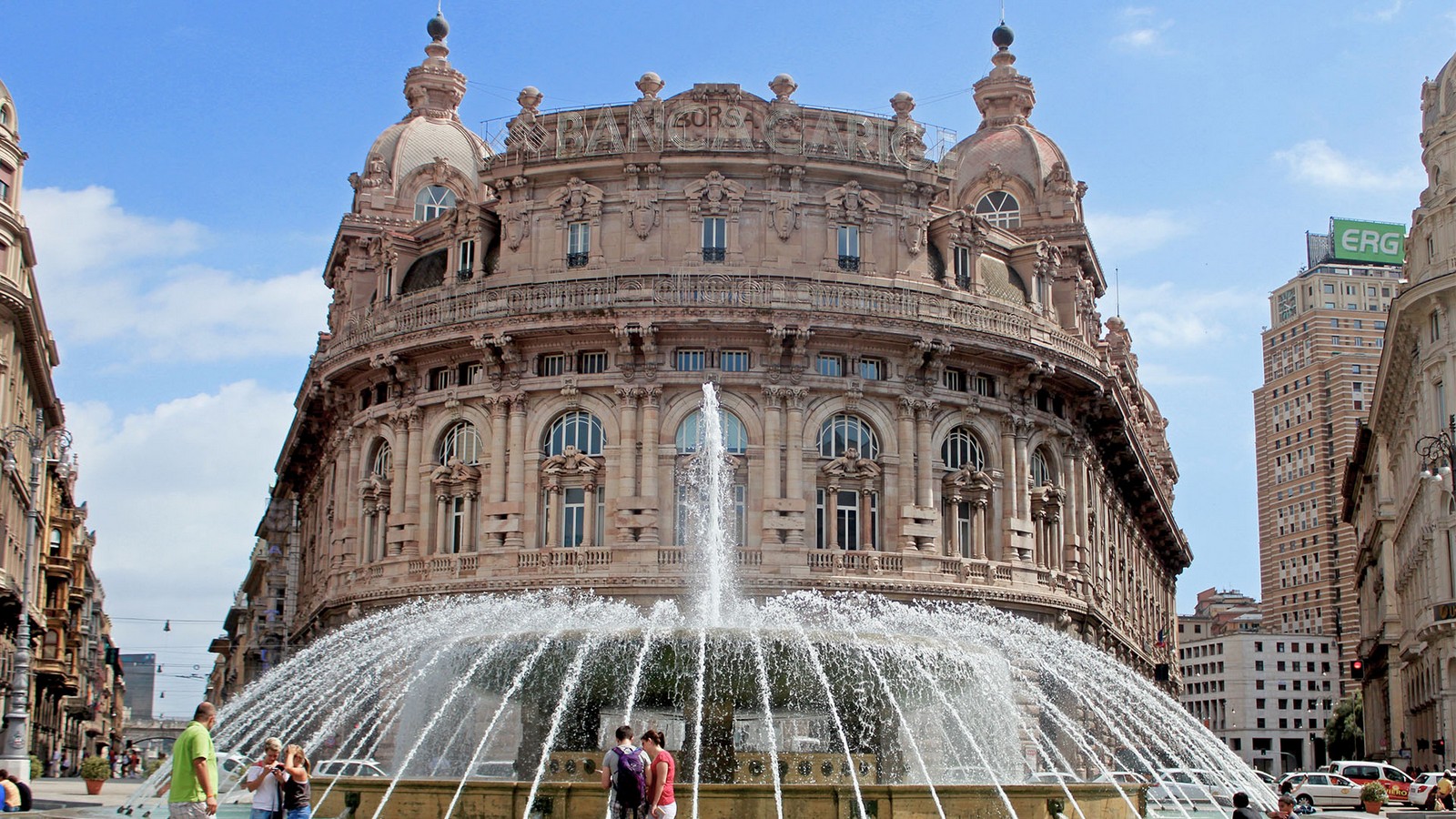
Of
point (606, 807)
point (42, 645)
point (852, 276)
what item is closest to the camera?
point (606, 807)

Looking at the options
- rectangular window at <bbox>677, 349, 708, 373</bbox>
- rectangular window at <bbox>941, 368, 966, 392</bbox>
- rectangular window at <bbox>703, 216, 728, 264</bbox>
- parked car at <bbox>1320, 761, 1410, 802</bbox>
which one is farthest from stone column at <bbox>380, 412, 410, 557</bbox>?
parked car at <bbox>1320, 761, 1410, 802</bbox>

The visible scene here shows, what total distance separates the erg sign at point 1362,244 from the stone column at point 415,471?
12806 cm

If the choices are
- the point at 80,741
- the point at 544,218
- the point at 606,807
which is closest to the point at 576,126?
the point at 544,218

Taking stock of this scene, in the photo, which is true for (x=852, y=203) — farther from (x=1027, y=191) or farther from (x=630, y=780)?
(x=630, y=780)

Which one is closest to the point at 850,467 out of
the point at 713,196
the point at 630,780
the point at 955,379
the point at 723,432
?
the point at 723,432

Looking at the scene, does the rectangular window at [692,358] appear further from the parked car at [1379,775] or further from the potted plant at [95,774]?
the parked car at [1379,775]

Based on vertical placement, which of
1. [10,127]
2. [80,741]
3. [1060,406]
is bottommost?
[80,741]

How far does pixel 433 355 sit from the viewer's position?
51500 millimetres

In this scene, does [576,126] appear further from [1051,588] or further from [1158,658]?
[1158,658]

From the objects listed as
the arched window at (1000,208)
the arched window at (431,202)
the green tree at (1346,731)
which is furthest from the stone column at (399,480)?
the green tree at (1346,731)

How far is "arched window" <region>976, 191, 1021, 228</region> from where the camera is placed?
61.9m

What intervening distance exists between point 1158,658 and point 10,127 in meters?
53.1

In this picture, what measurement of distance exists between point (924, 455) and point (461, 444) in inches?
533

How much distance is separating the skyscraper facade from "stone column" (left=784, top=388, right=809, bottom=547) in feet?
366
